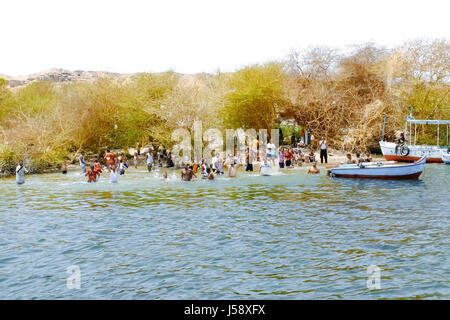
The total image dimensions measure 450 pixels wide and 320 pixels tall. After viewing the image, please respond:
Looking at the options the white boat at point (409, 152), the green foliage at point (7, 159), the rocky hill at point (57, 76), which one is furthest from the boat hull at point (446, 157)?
the rocky hill at point (57, 76)

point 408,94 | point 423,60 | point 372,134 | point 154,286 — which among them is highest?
point 423,60

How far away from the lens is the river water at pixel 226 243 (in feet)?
36.2

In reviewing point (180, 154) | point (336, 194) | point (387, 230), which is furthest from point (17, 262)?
point (180, 154)

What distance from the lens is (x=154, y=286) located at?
11133mm

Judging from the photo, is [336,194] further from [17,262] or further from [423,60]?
[423,60]

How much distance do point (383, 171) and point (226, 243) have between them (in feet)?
66.6

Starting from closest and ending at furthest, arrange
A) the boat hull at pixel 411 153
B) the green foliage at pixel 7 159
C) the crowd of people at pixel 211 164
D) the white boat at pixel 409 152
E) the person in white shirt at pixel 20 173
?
the person in white shirt at pixel 20 173
the crowd of people at pixel 211 164
the green foliage at pixel 7 159
the white boat at pixel 409 152
the boat hull at pixel 411 153

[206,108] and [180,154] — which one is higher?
[206,108]

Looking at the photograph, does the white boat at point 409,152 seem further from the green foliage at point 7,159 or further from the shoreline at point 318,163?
the green foliage at point 7,159

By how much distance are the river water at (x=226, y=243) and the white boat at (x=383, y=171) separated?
454cm

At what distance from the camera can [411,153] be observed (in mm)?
45781

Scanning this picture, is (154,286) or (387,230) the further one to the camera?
(387,230)

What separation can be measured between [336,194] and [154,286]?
1625cm
